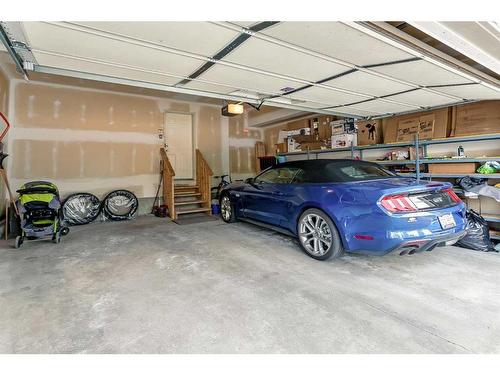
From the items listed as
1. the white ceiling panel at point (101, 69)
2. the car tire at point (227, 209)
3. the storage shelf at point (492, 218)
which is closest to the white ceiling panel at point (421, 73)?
the storage shelf at point (492, 218)

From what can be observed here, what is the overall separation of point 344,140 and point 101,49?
17.1 ft

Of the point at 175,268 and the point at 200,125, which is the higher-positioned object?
the point at 200,125

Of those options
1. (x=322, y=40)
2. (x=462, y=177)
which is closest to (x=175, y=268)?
(x=322, y=40)

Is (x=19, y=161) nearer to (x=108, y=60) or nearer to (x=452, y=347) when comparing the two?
(x=108, y=60)

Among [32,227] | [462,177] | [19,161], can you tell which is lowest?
[32,227]

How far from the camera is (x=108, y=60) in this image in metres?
2.45

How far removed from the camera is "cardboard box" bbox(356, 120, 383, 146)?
18.4 feet

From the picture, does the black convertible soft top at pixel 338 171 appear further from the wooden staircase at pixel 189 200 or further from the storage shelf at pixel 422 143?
the wooden staircase at pixel 189 200

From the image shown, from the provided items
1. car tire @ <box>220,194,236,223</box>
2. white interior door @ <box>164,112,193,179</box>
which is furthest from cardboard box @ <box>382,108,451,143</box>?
white interior door @ <box>164,112,193,179</box>

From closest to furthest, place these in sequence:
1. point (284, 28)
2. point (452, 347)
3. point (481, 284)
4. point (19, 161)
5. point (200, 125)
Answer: point (452, 347), point (284, 28), point (481, 284), point (19, 161), point (200, 125)

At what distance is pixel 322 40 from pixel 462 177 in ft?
12.4

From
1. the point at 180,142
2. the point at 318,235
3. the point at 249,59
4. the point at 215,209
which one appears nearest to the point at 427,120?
the point at 318,235

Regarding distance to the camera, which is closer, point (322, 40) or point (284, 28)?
point (284, 28)

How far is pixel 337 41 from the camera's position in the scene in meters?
1.99
